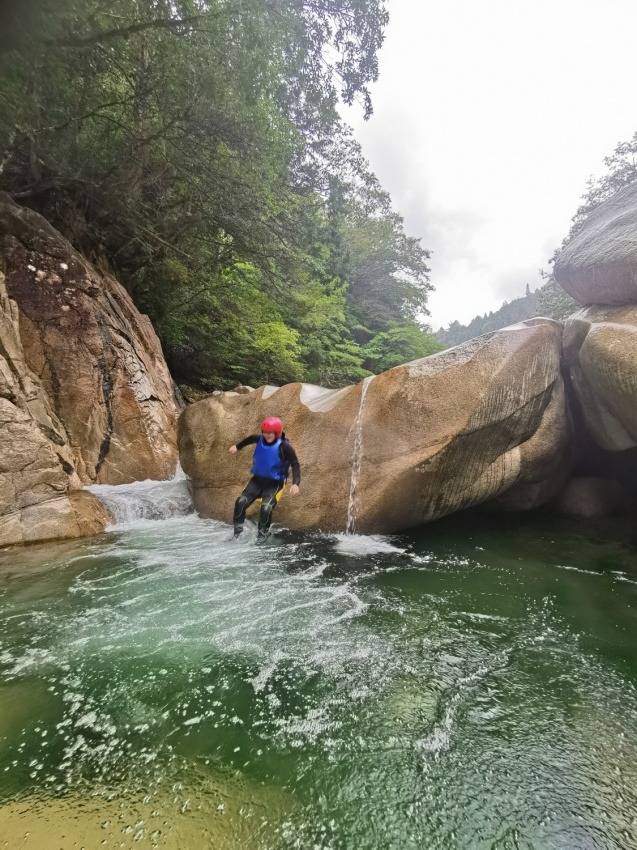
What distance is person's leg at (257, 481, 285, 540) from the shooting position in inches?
240

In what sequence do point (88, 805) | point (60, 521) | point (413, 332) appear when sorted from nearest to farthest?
point (88, 805) → point (60, 521) → point (413, 332)

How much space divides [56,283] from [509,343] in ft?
28.2

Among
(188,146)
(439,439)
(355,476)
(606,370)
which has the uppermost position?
(188,146)

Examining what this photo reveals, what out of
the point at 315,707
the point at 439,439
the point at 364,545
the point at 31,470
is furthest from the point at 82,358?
the point at 315,707

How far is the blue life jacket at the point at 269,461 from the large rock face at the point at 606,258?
5.95 m

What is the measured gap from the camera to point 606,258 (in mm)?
6855

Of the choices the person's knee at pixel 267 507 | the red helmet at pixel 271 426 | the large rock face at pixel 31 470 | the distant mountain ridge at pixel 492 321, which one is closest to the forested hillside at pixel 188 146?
the large rock face at pixel 31 470

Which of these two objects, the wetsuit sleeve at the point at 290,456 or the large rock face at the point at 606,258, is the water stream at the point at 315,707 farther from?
the large rock face at the point at 606,258

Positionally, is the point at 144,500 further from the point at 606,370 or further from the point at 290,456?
the point at 606,370

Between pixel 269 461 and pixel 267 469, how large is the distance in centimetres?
12

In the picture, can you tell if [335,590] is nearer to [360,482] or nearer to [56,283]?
[360,482]

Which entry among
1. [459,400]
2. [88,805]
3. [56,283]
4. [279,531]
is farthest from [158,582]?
[56,283]

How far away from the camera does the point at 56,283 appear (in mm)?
8445

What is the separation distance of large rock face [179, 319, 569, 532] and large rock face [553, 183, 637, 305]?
0.96m
